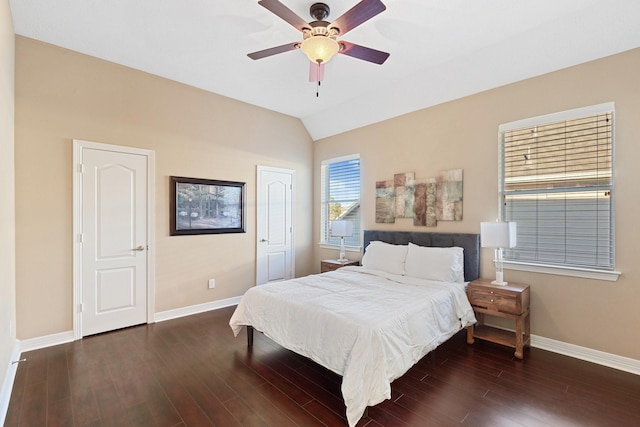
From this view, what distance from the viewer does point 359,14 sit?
2047mm

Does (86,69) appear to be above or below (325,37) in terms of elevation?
above

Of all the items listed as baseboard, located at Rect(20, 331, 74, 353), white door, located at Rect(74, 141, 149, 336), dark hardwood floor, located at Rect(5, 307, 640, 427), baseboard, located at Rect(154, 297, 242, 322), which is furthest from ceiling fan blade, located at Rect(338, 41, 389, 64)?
baseboard, located at Rect(20, 331, 74, 353)

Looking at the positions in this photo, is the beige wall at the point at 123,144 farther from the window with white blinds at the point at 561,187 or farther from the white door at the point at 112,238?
the window with white blinds at the point at 561,187

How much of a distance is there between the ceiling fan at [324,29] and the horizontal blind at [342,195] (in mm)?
2551

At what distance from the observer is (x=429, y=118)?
407cm

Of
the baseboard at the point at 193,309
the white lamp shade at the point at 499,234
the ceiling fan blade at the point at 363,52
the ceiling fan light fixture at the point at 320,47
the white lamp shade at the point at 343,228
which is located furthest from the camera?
the white lamp shade at the point at 343,228

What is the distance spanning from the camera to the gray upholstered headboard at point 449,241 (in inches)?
139

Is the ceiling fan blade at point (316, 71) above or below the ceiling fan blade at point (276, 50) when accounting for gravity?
below

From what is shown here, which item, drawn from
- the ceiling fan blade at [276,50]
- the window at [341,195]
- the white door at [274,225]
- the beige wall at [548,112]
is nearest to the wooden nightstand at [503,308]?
the beige wall at [548,112]

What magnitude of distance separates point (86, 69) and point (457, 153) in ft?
14.8

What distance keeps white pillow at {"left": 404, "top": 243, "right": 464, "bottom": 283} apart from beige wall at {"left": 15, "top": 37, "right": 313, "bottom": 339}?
2.57 metres

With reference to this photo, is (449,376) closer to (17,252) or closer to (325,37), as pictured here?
(325,37)

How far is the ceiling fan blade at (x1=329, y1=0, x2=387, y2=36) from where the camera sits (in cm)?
192

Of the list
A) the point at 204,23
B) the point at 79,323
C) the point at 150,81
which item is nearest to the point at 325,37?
the point at 204,23
